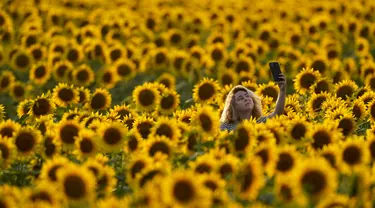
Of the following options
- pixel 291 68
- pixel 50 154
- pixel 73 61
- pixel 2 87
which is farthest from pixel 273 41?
pixel 50 154

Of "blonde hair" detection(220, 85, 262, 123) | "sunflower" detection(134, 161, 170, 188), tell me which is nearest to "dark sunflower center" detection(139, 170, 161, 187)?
"sunflower" detection(134, 161, 170, 188)

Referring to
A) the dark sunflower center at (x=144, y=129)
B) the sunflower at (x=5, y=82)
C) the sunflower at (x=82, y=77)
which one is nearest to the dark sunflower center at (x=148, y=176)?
the dark sunflower center at (x=144, y=129)

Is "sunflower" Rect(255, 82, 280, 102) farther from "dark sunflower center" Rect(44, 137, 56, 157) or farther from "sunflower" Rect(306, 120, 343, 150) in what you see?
"dark sunflower center" Rect(44, 137, 56, 157)

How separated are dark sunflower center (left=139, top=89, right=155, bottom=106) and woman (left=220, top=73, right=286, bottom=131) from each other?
1138 mm

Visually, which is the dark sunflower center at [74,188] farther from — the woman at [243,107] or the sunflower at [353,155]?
the woman at [243,107]

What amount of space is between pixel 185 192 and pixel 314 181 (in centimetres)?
93

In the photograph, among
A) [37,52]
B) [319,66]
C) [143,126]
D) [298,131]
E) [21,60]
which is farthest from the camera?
[37,52]

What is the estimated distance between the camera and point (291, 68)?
1366 cm

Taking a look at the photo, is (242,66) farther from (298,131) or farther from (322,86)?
(298,131)

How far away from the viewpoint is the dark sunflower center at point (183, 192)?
569 centimetres

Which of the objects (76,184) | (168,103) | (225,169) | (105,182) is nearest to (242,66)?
(168,103)

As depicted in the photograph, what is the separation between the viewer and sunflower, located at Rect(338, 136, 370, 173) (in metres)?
6.76

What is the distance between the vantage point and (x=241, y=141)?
739 centimetres

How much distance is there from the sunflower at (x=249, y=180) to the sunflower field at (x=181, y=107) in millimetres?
10
